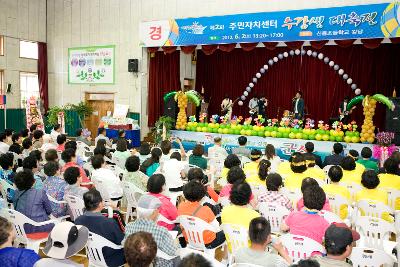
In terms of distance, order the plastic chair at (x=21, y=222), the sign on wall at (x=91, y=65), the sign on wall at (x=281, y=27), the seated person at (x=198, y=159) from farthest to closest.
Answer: the sign on wall at (x=91, y=65), the sign on wall at (x=281, y=27), the seated person at (x=198, y=159), the plastic chair at (x=21, y=222)

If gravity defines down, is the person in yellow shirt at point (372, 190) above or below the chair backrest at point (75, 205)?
above

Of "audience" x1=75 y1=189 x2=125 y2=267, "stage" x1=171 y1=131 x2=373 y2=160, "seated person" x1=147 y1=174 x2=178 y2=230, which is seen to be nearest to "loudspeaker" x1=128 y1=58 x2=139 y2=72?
"stage" x1=171 y1=131 x2=373 y2=160

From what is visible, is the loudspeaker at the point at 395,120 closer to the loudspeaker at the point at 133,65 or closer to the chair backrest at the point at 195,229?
the loudspeaker at the point at 133,65

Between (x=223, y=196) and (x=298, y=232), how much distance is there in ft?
4.45

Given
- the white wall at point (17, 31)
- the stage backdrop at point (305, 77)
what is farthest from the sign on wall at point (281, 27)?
the white wall at point (17, 31)

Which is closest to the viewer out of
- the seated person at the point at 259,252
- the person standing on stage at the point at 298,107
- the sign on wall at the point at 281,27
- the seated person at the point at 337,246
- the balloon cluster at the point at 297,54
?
the seated person at the point at 337,246

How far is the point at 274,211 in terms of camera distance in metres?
3.95

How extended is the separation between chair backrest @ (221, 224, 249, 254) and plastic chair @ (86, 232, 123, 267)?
34.6 inches

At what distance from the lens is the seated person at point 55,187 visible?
4395mm

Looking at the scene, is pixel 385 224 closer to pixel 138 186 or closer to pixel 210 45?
pixel 138 186

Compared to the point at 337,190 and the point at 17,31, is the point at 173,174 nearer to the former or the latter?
A: the point at 337,190

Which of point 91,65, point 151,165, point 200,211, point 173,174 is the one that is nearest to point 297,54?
point 91,65

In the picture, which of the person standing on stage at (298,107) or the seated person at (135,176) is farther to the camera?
the person standing on stage at (298,107)

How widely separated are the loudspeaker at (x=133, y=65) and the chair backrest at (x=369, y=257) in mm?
10885
